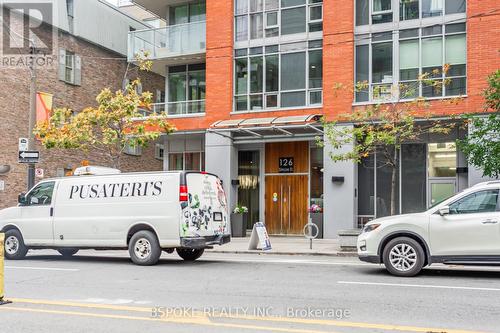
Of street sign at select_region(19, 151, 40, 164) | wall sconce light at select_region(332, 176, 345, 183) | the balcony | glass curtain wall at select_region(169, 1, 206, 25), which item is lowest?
wall sconce light at select_region(332, 176, 345, 183)

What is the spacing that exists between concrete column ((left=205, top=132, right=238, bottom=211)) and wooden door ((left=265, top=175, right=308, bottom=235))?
146 centimetres

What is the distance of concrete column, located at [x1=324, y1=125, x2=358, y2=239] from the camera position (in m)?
20.9

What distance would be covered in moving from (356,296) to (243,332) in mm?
2811

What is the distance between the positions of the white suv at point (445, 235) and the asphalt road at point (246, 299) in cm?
37

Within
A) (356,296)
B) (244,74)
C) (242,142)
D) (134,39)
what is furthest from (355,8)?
(356,296)

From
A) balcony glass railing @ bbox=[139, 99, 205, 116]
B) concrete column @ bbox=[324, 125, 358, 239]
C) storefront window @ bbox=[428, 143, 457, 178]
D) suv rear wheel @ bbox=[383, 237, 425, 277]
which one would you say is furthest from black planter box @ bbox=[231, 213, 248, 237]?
suv rear wheel @ bbox=[383, 237, 425, 277]

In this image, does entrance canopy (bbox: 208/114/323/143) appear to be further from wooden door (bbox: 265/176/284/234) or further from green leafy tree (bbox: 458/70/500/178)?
green leafy tree (bbox: 458/70/500/178)

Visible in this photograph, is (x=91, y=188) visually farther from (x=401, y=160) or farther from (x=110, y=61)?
(x=110, y=61)

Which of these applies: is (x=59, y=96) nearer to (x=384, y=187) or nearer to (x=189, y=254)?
(x=384, y=187)

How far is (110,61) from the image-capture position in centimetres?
3434

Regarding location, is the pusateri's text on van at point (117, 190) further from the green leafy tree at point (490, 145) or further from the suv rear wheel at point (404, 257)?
the green leafy tree at point (490, 145)

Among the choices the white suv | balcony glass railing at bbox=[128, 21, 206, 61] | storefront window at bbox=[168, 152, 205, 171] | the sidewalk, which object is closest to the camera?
the white suv

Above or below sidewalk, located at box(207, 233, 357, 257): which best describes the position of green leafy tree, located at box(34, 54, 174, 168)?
above

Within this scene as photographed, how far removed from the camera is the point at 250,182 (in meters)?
24.1
